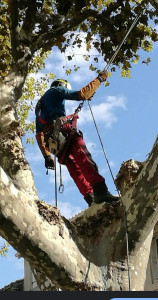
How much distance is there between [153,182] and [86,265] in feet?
3.05

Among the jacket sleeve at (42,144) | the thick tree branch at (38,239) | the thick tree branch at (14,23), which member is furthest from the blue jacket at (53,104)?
the thick tree branch at (38,239)

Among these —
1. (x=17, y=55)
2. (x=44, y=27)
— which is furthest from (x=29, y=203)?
(x=44, y=27)

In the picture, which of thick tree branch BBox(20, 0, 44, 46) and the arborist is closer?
the arborist

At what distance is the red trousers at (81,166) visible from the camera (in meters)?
5.95

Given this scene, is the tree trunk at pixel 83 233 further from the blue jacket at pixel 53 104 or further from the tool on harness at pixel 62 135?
the blue jacket at pixel 53 104

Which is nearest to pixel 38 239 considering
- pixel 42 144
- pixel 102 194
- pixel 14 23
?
pixel 102 194

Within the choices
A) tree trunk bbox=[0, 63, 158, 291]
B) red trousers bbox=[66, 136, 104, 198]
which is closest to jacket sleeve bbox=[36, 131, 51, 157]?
red trousers bbox=[66, 136, 104, 198]

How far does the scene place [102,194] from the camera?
5441 millimetres

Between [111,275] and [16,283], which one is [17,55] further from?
[16,283]

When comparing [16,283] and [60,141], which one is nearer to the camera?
[60,141]

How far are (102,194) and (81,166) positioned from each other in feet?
2.33

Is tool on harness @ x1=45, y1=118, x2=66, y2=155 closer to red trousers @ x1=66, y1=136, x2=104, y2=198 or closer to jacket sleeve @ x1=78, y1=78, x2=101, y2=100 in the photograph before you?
red trousers @ x1=66, y1=136, x2=104, y2=198

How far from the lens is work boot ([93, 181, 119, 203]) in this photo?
5.32m

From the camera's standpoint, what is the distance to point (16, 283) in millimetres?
24406
